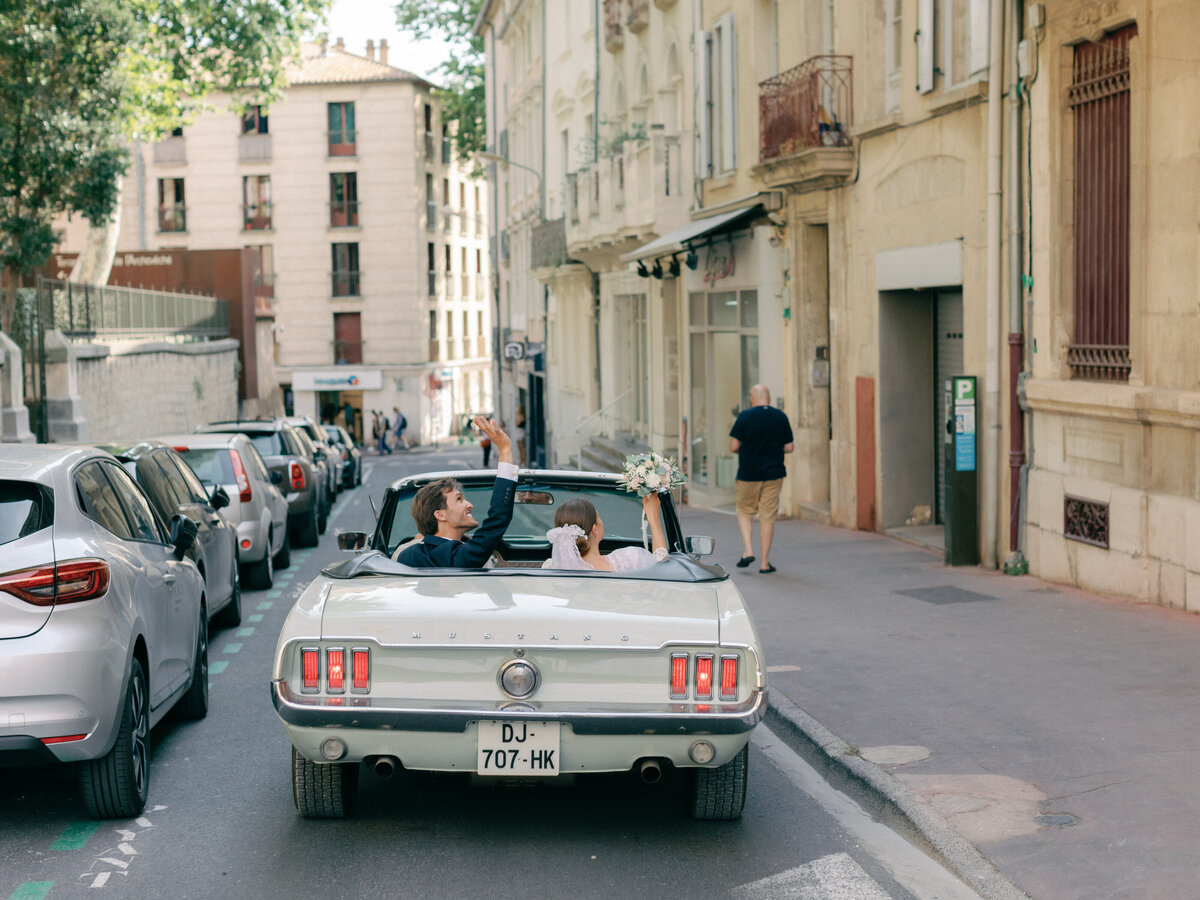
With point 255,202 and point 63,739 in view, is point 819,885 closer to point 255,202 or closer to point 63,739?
point 63,739

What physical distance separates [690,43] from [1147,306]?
1396 centimetres

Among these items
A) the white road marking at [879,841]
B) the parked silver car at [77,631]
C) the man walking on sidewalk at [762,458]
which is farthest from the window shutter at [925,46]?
the parked silver car at [77,631]

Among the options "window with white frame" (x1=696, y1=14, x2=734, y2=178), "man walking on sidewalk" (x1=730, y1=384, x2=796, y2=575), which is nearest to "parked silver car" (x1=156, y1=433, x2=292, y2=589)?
"man walking on sidewalk" (x1=730, y1=384, x2=796, y2=575)

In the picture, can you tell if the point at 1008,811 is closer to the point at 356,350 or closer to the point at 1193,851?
the point at 1193,851

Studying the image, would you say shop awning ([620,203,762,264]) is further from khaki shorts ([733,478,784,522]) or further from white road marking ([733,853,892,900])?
white road marking ([733,853,892,900])

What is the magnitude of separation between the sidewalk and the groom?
198cm

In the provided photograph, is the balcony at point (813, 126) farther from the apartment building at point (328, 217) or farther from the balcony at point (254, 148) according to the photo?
the balcony at point (254, 148)

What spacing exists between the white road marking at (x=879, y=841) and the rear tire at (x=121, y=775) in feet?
9.47

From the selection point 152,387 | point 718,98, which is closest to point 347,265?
point 152,387

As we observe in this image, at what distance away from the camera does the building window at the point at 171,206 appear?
7169 cm

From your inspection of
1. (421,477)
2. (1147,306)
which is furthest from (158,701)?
(1147,306)

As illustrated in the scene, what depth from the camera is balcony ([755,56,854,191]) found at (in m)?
17.5

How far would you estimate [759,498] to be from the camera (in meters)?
14.3

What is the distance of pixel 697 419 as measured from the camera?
80.2 ft
